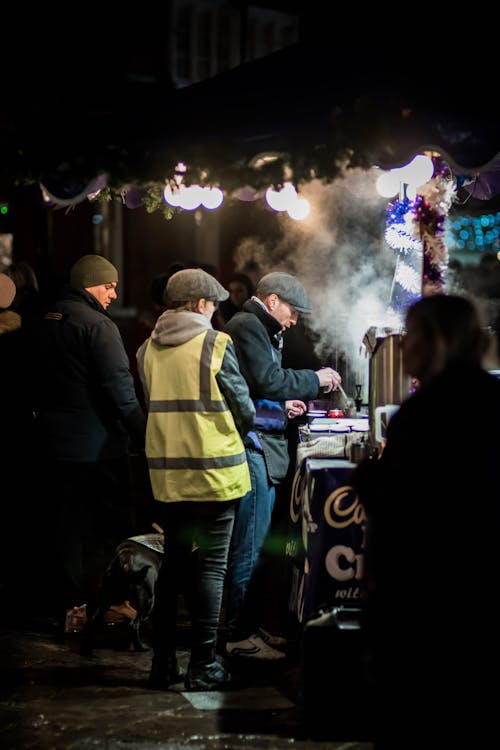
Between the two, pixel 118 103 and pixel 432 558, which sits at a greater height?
pixel 118 103

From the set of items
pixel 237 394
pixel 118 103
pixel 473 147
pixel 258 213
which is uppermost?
pixel 258 213

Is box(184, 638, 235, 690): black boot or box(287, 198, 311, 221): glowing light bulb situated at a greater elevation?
box(287, 198, 311, 221): glowing light bulb

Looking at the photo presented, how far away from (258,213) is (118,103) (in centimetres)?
1436

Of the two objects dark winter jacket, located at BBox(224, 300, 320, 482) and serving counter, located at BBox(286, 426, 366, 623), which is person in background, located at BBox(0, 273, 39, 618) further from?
serving counter, located at BBox(286, 426, 366, 623)

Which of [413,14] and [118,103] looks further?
[118,103]

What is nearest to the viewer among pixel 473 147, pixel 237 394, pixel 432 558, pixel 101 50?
pixel 432 558

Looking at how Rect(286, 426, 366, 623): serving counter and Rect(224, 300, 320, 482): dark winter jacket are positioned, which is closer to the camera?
Rect(286, 426, 366, 623): serving counter

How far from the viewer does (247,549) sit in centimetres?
587

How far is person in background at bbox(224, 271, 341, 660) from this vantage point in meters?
5.88

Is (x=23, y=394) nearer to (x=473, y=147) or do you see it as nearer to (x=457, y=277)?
(x=473, y=147)

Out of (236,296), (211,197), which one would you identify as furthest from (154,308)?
(211,197)

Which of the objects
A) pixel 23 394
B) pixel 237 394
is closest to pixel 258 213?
pixel 23 394

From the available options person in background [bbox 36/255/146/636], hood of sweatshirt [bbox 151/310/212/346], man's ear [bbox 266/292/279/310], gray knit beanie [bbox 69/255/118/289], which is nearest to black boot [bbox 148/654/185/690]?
person in background [bbox 36/255/146/636]

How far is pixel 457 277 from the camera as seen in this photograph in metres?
27.0
